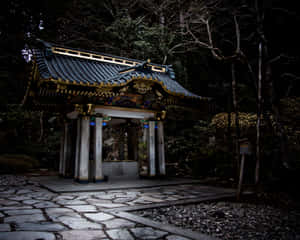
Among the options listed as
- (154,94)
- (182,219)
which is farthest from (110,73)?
(182,219)

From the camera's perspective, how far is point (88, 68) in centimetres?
985

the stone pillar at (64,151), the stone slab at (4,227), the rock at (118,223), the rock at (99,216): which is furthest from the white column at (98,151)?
the stone slab at (4,227)

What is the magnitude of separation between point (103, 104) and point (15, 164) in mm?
7784

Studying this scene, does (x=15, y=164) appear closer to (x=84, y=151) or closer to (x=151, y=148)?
(x=84, y=151)

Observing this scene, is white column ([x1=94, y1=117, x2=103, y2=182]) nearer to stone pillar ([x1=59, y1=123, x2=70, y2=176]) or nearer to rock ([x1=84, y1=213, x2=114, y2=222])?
stone pillar ([x1=59, y1=123, x2=70, y2=176])

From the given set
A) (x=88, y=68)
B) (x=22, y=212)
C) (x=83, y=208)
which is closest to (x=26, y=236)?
(x=22, y=212)

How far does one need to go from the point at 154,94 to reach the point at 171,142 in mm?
4649

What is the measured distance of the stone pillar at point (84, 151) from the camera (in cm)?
821

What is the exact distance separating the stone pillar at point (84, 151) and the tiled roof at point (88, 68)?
5.40ft

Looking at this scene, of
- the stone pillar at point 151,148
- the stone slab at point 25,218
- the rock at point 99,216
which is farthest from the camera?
the stone pillar at point 151,148

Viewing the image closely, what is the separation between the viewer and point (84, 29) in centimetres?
1911

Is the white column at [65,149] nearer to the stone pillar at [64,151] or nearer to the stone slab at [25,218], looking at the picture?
the stone pillar at [64,151]

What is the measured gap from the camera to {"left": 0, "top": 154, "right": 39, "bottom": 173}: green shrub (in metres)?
12.7

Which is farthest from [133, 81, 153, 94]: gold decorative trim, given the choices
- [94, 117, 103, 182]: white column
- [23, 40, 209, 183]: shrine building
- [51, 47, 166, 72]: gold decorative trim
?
[51, 47, 166, 72]: gold decorative trim
